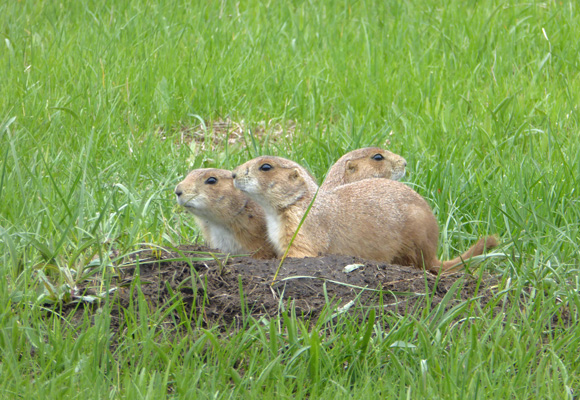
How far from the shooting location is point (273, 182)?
4.86 meters

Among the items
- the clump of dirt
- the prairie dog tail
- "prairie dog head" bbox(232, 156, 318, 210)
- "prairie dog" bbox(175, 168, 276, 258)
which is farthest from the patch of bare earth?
the clump of dirt

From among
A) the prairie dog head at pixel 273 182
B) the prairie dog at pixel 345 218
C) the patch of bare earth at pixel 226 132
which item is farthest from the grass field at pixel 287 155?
the prairie dog head at pixel 273 182

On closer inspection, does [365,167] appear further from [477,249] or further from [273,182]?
[477,249]

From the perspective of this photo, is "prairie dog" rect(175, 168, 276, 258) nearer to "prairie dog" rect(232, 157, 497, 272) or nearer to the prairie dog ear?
"prairie dog" rect(232, 157, 497, 272)

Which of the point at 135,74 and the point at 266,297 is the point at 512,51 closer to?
the point at 135,74

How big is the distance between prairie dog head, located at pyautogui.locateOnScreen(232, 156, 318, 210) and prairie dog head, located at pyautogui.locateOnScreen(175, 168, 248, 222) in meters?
0.22

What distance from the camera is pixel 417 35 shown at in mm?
8203

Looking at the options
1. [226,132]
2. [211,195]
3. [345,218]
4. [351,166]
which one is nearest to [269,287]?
[345,218]

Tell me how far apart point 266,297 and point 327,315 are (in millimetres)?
351

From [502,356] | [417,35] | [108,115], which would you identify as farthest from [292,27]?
[502,356]

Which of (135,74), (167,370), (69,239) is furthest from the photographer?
(135,74)

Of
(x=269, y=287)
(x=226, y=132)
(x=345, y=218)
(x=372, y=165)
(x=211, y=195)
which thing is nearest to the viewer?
(x=269, y=287)

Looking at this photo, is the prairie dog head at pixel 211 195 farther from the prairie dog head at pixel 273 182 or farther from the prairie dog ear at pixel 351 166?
the prairie dog ear at pixel 351 166

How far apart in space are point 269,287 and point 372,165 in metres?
1.86
